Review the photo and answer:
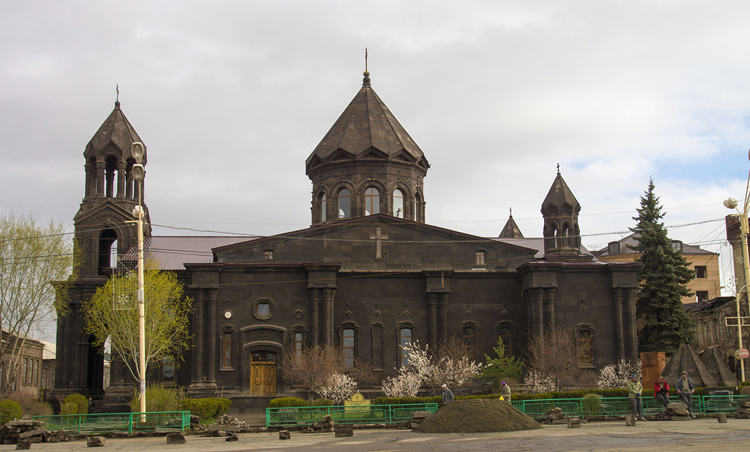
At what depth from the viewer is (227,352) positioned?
4181cm

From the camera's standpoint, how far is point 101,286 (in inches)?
1753

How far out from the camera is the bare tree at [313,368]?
38812 mm

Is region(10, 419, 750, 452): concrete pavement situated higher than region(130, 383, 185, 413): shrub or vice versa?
region(130, 383, 185, 413): shrub

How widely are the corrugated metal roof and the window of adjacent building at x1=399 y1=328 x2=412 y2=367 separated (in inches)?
429

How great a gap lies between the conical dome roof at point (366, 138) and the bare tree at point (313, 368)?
13134mm

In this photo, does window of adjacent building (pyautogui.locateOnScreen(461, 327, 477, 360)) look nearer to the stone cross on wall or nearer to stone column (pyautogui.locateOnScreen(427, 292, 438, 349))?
stone column (pyautogui.locateOnScreen(427, 292, 438, 349))

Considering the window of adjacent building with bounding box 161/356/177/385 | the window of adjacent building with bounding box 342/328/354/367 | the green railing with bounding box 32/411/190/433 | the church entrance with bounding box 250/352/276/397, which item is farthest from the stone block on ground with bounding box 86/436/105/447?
the window of adjacent building with bounding box 342/328/354/367

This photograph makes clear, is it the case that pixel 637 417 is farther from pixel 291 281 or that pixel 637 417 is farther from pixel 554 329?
pixel 291 281

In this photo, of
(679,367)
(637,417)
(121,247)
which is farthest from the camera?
(121,247)

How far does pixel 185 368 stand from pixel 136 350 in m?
3.31

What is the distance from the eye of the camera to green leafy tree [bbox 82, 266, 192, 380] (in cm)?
4062

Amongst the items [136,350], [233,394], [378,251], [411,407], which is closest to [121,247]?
[136,350]

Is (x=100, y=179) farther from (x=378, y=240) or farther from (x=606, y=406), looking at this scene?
(x=606, y=406)

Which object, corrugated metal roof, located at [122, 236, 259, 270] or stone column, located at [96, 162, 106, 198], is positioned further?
corrugated metal roof, located at [122, 236, 259, 270]
